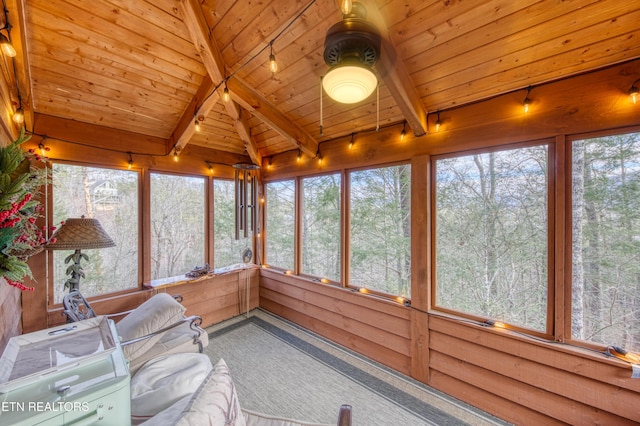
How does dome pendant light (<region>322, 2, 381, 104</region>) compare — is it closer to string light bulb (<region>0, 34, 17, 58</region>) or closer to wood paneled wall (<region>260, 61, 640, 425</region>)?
wood paneled wall (<region>260, 61, 640, 425</region>)

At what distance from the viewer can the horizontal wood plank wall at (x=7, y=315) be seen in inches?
70.9

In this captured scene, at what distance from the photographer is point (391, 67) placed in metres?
2.12

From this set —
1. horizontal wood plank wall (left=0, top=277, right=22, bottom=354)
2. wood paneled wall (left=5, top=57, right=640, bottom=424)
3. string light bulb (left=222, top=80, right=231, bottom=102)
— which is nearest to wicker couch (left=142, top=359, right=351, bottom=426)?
horizontal wood plank wall (left=0, top=277, right=22, bottom=354)

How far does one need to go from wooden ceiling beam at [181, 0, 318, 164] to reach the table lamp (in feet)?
6.43

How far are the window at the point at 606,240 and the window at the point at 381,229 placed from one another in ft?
4.72

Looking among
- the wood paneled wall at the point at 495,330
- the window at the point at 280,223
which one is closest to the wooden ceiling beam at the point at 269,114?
the wood paneled wall at the point at 495,330

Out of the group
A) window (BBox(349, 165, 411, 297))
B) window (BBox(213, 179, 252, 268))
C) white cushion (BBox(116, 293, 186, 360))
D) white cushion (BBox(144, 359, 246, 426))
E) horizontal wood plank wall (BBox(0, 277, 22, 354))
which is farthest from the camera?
window (BBox(213, 179, 252, 268))

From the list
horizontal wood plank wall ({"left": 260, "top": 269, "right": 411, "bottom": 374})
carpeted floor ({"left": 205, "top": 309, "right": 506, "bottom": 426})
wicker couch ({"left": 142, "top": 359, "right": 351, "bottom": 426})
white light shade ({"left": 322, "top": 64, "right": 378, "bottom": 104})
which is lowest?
carpeted floor ({"left": 205, "top": 309, "right": 506, "bottom": 426})

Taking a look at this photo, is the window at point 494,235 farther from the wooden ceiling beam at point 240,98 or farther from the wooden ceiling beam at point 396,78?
the wooden ceiling beam at point 240,98

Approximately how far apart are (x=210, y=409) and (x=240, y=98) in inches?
113

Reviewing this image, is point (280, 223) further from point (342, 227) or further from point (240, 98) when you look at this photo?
point (240, 98)

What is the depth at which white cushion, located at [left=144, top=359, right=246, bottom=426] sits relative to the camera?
0.96 meters

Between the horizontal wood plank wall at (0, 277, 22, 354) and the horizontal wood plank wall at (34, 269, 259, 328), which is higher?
the horizontal wood plank wall at (0, 277, 22, 354)

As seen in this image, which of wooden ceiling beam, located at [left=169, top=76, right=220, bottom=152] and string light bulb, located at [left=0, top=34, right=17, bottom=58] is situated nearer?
string light bulb, located at [left=0, top=34, right=17, bottom=58]
